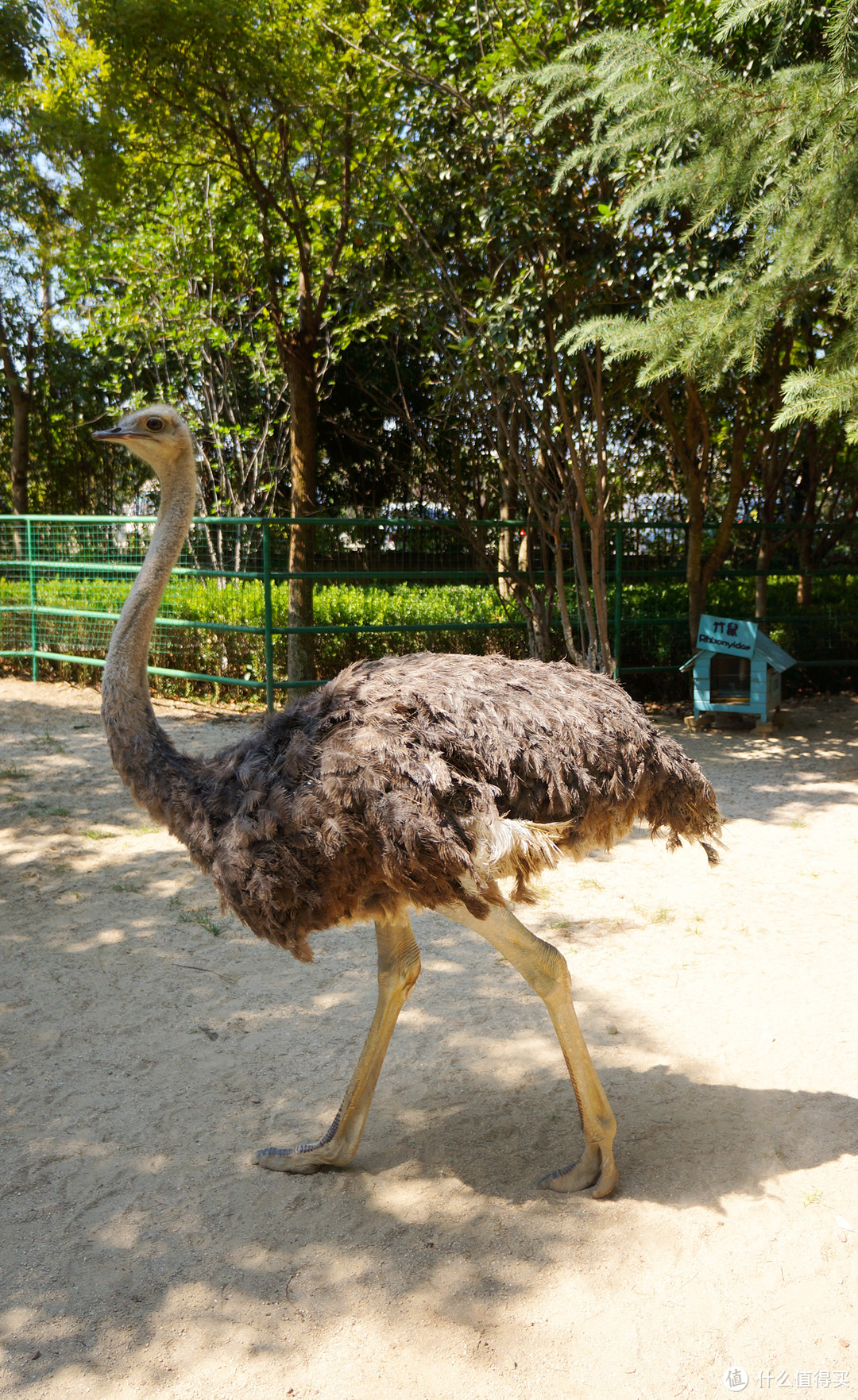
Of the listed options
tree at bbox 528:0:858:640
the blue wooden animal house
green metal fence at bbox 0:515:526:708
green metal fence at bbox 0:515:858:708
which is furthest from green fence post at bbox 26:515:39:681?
tree at bbox 528:0:858:640

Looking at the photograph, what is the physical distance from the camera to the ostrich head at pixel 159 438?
2889 mm

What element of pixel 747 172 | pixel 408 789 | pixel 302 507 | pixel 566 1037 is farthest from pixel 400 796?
pixel 302 507

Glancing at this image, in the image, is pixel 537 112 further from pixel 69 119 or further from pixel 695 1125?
pixel 695 1125

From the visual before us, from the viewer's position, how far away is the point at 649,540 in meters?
9.84

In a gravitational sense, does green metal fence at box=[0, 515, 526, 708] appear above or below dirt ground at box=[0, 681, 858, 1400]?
above

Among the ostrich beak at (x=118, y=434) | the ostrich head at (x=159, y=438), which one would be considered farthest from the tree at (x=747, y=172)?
the ostrich beak at (x=118, y=434)

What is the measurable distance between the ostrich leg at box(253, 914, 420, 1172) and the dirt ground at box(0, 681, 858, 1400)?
0.05 metres

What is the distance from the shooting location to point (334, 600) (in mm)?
9195

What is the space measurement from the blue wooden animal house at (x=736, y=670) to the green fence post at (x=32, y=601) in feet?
19.4

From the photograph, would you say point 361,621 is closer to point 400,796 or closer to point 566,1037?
point 566,1037

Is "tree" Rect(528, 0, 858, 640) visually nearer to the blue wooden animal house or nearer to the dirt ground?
the dirt ground

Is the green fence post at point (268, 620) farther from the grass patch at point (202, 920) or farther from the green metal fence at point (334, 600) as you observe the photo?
the grass patch at point (202, 920)

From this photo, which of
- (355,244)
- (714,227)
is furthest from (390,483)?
(714,227)

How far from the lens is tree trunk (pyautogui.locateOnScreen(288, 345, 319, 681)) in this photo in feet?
28.7
